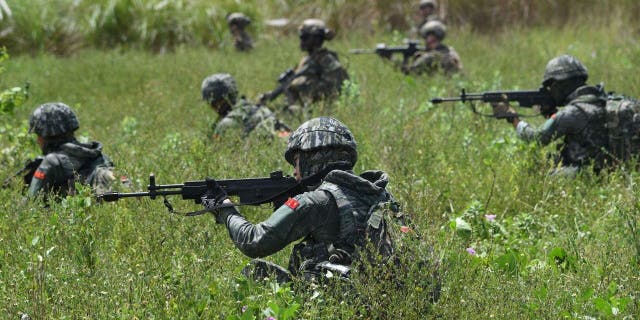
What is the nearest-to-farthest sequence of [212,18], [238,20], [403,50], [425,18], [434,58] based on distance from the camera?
[434,58], [403,50], [238,20], [425,18], [212,18]

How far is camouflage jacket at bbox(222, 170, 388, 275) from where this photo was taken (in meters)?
A: 4.58

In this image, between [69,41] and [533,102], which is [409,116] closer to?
[533,102]

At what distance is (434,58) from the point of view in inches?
513

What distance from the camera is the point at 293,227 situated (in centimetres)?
460

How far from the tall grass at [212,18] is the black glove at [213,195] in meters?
11.0

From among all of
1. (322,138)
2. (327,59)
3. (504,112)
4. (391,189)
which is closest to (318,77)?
(327,59)

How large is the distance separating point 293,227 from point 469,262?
3.43ft

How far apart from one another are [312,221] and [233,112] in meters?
4.27

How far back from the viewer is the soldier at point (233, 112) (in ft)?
28.4

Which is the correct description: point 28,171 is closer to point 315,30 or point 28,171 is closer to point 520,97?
point 520,97

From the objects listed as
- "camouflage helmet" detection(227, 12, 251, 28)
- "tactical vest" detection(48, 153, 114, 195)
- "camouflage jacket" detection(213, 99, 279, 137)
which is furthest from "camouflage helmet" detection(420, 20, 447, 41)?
"tactical vest" detection(48, 153, 114, 195)

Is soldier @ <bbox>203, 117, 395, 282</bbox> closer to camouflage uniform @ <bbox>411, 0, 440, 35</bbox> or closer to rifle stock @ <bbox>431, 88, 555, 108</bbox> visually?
rifle stock @ <bbox>431, 88, 555, 108</bbox>

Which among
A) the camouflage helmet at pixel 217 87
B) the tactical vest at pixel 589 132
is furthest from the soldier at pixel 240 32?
the tactical vest at pixel 589 132

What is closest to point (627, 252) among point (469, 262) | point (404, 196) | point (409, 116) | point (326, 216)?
point (469, 262)
